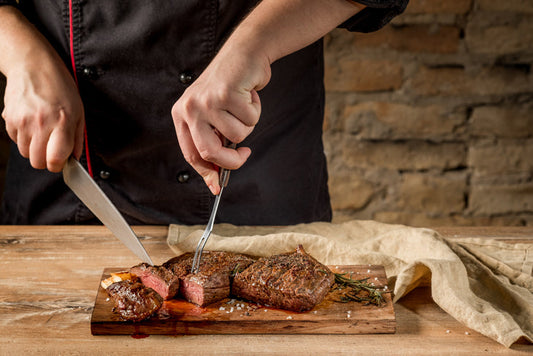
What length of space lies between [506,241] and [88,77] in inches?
47.6

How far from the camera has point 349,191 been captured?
2.50 m

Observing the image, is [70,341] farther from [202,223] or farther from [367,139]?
[367,139]

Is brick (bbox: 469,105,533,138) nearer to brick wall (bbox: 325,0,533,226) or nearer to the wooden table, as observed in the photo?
brick wall (bbox: 325,0,533,226)

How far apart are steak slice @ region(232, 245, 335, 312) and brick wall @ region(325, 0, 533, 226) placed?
4.21ft

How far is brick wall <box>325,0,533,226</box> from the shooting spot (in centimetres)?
233

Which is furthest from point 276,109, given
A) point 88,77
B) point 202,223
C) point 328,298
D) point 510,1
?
point 510,1

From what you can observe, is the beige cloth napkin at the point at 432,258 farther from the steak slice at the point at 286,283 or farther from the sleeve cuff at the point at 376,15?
the sleeve cuff at the point at 376,15

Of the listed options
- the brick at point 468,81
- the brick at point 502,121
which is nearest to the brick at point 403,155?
the brick at point 502,121

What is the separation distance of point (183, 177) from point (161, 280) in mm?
532

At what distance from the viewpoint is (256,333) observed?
111 cm

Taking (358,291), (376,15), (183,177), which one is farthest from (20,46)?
(358,291)

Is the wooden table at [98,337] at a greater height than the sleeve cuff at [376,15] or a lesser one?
lesser

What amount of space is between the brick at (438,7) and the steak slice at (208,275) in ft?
4.75

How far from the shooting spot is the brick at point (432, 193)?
8.13 ft
